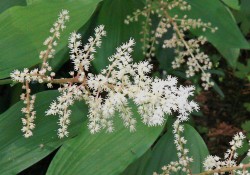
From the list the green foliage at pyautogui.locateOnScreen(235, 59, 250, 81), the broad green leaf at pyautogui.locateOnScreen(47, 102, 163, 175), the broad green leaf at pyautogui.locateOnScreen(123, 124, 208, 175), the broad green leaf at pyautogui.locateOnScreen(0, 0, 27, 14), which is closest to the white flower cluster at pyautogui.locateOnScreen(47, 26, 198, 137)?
the broad green leaf at pyautogui.locateOnScreen(47, 102, 163, 175)

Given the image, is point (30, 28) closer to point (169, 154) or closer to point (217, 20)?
point (169, 154)

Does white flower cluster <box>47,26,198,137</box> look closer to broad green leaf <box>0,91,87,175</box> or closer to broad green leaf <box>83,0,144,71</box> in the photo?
broad green leaf <box>0,91,87,175</box>

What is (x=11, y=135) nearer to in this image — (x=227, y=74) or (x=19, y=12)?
(x=19, y=12)

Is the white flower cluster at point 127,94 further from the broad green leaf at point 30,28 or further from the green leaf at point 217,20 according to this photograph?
the green leaf at point 217,20

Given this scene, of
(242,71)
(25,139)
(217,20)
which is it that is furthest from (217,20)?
(242,71)

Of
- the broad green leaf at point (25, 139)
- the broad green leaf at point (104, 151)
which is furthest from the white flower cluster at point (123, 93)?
the broad green leaf at point (25, 139)
